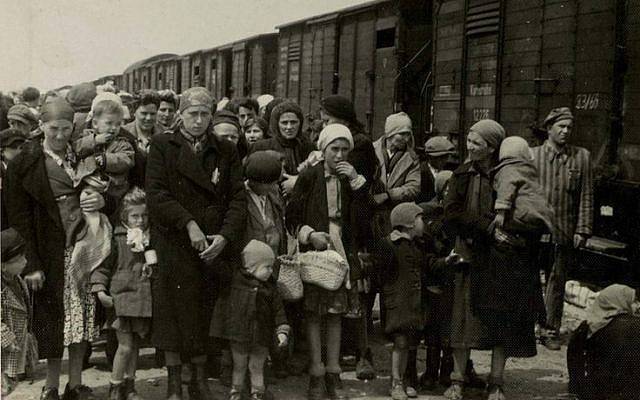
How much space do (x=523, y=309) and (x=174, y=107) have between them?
11.6ft

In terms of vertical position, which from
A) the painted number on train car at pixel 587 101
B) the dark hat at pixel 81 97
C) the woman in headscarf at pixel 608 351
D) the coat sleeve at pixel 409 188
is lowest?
the woman in headscarf at pixel 608 351

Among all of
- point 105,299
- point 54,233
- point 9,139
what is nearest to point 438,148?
point 105,299

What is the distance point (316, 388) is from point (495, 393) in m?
1.16

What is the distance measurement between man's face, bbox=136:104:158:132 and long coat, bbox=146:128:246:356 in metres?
1.52

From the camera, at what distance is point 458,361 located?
4.84 meters

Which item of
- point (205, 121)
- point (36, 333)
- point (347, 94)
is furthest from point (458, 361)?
point (347, 94)

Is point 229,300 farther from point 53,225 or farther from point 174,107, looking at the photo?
point 174,107

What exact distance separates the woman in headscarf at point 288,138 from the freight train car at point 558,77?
118 inches

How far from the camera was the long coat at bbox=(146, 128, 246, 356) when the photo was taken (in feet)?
14.0

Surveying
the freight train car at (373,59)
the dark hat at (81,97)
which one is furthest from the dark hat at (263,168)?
the freight train car at (373,59)

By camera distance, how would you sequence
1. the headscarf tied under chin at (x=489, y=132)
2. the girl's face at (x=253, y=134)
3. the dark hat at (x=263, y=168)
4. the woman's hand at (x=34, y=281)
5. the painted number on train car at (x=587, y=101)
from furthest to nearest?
1. the painted number on train car at (x=587, y=101)
2. the girl's face at (x=253, y=134)
3. the headscarf tied under chin at (x=489, y=132)
4. the dark hat at (x=263, y=168)
5. the woman's hand at (x=34, y=281)

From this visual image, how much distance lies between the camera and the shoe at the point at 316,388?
15.4ft

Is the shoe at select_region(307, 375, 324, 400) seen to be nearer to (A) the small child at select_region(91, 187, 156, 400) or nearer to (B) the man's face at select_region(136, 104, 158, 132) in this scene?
(A) the small child at select_region(91, 187, 156, 400)

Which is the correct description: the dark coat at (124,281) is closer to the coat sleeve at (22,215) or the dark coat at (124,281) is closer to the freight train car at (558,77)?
the coat sleeve at (22,215)
